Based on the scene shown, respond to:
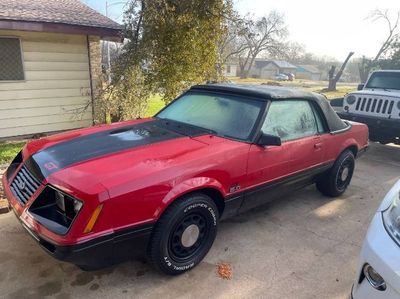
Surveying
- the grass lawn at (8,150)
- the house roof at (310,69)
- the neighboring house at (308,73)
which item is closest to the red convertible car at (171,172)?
the grass lawn at (8,150)

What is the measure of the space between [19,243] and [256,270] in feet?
7.80

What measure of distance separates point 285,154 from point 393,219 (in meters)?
1.64

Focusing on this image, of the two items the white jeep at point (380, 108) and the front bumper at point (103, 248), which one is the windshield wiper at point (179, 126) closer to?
the front bumper at point (103, 248)

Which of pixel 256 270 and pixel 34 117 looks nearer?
pixel 256 270

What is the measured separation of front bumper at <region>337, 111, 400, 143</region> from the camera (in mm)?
6789

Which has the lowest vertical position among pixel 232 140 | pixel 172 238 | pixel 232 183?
pixel 172 238

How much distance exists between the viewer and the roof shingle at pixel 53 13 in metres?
6.39

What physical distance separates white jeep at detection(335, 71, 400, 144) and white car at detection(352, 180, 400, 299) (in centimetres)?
523

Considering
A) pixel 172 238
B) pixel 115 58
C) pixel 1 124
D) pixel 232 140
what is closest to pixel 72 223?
pixel 172 238

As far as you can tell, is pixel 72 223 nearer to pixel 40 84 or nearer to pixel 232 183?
pixel 232 183

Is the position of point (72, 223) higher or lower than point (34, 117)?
higher

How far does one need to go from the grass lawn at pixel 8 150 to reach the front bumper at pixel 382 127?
22.7ft

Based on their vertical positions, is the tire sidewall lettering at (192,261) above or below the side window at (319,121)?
below

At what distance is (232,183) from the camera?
324 centimetres
